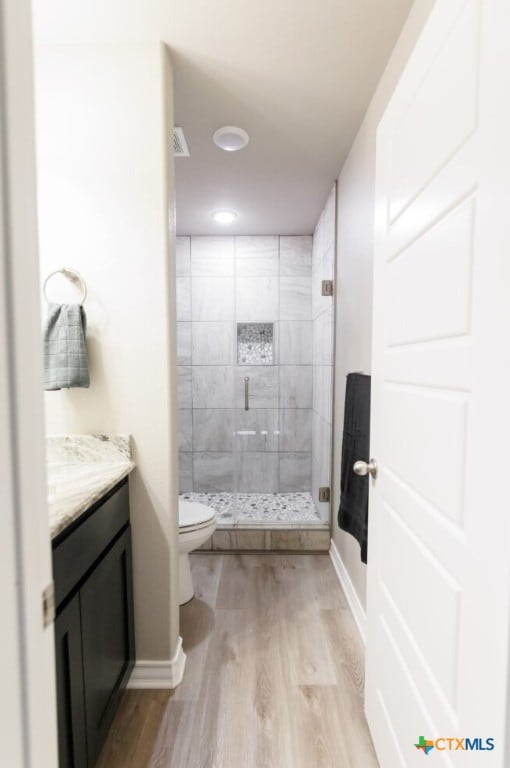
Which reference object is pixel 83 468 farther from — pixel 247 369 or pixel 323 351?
pixel 247 369

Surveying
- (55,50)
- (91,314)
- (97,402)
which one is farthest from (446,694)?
(55,50)

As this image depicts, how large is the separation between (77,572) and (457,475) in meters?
0.95

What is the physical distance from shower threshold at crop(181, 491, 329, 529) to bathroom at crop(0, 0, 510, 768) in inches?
4.3

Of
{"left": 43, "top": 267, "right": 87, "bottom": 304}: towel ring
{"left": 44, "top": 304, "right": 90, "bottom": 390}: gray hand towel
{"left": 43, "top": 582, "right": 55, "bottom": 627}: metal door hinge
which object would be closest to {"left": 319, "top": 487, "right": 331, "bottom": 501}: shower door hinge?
{"left": 44, "top": 304, "right": 90, "bottom": 390}: gray hand towel

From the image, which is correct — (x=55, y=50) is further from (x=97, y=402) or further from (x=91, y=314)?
(x=97, y=402)

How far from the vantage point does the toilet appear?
1.97 metres

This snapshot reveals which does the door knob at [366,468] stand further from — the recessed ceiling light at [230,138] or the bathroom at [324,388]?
the recessed ceiling light at [230,138]

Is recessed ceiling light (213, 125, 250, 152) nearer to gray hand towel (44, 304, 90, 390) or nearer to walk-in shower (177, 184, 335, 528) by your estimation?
gray hand towel (44, 304, 90, 390)

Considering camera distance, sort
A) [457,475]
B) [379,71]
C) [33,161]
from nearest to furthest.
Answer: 1. [33,161]
2. [457,475]
3. [379,71]

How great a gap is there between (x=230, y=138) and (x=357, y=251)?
83cm

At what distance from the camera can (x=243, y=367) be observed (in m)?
3.44

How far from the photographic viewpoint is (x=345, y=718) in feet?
4.56

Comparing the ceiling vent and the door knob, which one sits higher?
the ceiling vent

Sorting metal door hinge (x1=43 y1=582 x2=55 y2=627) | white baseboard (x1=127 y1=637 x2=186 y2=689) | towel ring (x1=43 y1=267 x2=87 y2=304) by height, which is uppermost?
towel ring (x1=43 y1=267 x2=87 y2=304)
